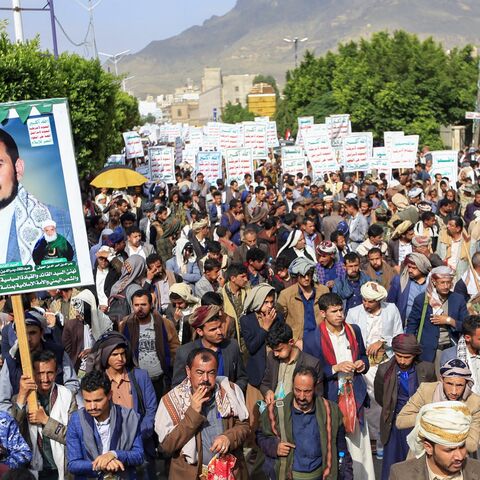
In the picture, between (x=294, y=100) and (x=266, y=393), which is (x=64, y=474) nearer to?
(x=266, y=393)

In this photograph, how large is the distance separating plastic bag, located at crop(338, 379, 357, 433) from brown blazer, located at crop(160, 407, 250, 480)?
1.12 meters

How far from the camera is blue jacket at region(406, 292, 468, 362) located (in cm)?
695

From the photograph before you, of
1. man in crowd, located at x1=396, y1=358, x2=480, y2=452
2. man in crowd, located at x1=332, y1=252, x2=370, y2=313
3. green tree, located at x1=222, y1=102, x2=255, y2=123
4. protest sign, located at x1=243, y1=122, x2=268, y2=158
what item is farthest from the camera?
green tree, located at x1=222, y1=102, x2=255, y2=123

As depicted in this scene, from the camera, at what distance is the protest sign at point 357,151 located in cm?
1938

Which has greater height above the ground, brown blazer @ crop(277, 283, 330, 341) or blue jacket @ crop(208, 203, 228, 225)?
brown blazer @ crop(277, 283, 330, 341)

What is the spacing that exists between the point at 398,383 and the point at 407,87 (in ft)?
124

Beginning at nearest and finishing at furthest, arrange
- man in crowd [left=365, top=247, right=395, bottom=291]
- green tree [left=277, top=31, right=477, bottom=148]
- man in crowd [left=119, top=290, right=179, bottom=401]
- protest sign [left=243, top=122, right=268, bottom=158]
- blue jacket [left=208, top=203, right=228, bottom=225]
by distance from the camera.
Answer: man in crowd [left=119, top=290, right=179, bottom=401]
man in crowd [left=365, top=247, right=395, bottom=291]
blue jacket [left=208, top=203, right=228, bottom=225]
protest sign [left=243, top=122, right=268, bottom=158]
green tree [left=277, top=31, right=477, bottom=148]

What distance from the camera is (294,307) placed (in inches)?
289

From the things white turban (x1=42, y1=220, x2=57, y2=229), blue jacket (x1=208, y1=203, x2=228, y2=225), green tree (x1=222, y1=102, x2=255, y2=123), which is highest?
white turban (x1=42, y1=220, x2=57, y2=229)

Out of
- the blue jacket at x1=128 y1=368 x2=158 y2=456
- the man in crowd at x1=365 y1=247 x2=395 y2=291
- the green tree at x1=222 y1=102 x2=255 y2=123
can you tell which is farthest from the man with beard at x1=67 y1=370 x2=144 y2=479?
the green tree at x1=222 y1=102 x2=255 y2=123

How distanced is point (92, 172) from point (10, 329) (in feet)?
56.1

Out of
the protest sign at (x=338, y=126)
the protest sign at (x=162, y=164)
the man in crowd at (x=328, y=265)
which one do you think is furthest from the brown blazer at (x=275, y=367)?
the protest sign at (x=338, y=126)

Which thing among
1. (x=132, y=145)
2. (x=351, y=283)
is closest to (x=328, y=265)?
(x=351, y=283)

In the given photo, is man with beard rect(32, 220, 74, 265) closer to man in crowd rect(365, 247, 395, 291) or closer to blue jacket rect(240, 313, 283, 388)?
blue jacket rect(240, 313, 283, 388)
